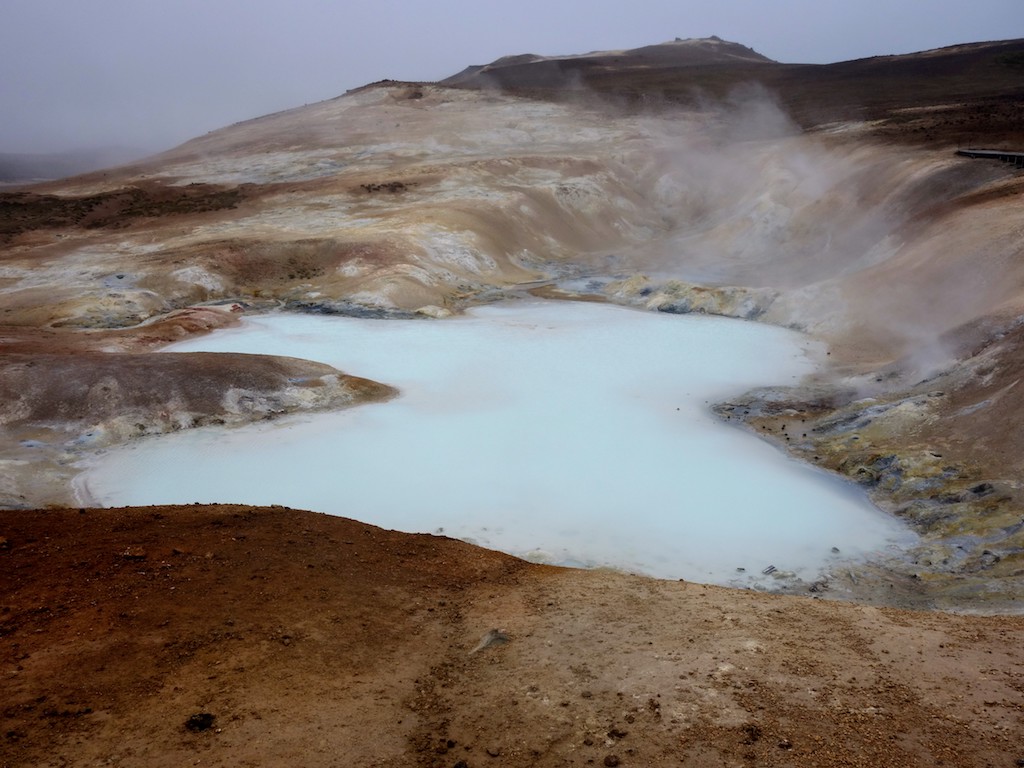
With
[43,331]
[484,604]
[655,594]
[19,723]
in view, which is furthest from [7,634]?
[43,331]

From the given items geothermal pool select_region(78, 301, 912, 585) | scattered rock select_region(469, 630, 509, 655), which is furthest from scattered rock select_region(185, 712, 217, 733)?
geothermal pool select_region(78, 301, 912, 585)

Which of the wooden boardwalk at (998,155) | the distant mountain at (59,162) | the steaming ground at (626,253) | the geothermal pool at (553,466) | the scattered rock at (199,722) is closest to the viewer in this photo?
the scattered rock at (199,722)

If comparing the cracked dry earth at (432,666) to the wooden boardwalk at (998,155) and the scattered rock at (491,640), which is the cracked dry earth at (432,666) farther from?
the wooden boardwalk at (998,155)

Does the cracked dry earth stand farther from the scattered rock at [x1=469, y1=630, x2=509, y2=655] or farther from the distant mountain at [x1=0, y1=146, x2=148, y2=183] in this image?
the distant mountain at [x1=0, y1=146, x2=148, y2=183]

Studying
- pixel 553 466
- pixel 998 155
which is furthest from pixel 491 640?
pixel 998 155

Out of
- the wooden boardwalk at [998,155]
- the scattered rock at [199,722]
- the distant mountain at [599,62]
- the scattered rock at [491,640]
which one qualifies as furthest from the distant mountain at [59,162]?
the scattered rock at [199,722]

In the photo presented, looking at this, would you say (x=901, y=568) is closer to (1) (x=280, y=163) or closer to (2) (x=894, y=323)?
(2) (x=894, y=323)
